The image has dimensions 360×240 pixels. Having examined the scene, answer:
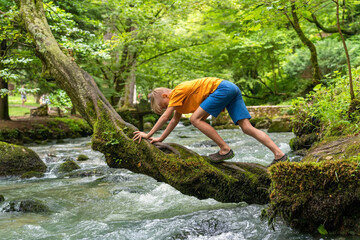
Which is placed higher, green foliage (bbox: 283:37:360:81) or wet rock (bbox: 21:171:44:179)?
green foliage (bbox: 283:37:360:81)

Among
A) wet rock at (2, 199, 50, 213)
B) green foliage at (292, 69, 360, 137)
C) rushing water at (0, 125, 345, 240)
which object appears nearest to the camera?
rushing water at (0, 125, 345, 240)

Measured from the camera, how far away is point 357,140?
423 cm

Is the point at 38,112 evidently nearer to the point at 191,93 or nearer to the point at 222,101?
the point at 191,93

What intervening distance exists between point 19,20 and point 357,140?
571cm

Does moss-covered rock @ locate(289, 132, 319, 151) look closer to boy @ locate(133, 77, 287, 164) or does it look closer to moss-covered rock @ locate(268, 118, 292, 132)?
boy @ locate(133, 77, 287, 164)

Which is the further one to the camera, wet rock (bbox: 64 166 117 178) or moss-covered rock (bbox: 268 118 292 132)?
moss-covered rock (bbox: 268 118 292 132)

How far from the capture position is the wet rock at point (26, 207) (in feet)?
16.7

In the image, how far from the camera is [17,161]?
8.23 m

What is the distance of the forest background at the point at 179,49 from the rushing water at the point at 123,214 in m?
3.39

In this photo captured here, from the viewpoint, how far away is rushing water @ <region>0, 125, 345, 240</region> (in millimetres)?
3902

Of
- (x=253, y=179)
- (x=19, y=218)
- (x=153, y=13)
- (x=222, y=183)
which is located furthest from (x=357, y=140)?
(x=153, y=13)

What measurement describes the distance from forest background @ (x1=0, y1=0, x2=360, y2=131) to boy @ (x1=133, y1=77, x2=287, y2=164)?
3.09 m

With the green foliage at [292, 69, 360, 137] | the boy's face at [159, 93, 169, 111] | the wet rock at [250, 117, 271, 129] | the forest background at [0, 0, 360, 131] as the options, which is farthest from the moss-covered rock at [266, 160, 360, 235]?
the wet rock at [250, 117, 271, 129]

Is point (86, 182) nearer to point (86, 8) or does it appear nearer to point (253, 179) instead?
point (253, 179)
